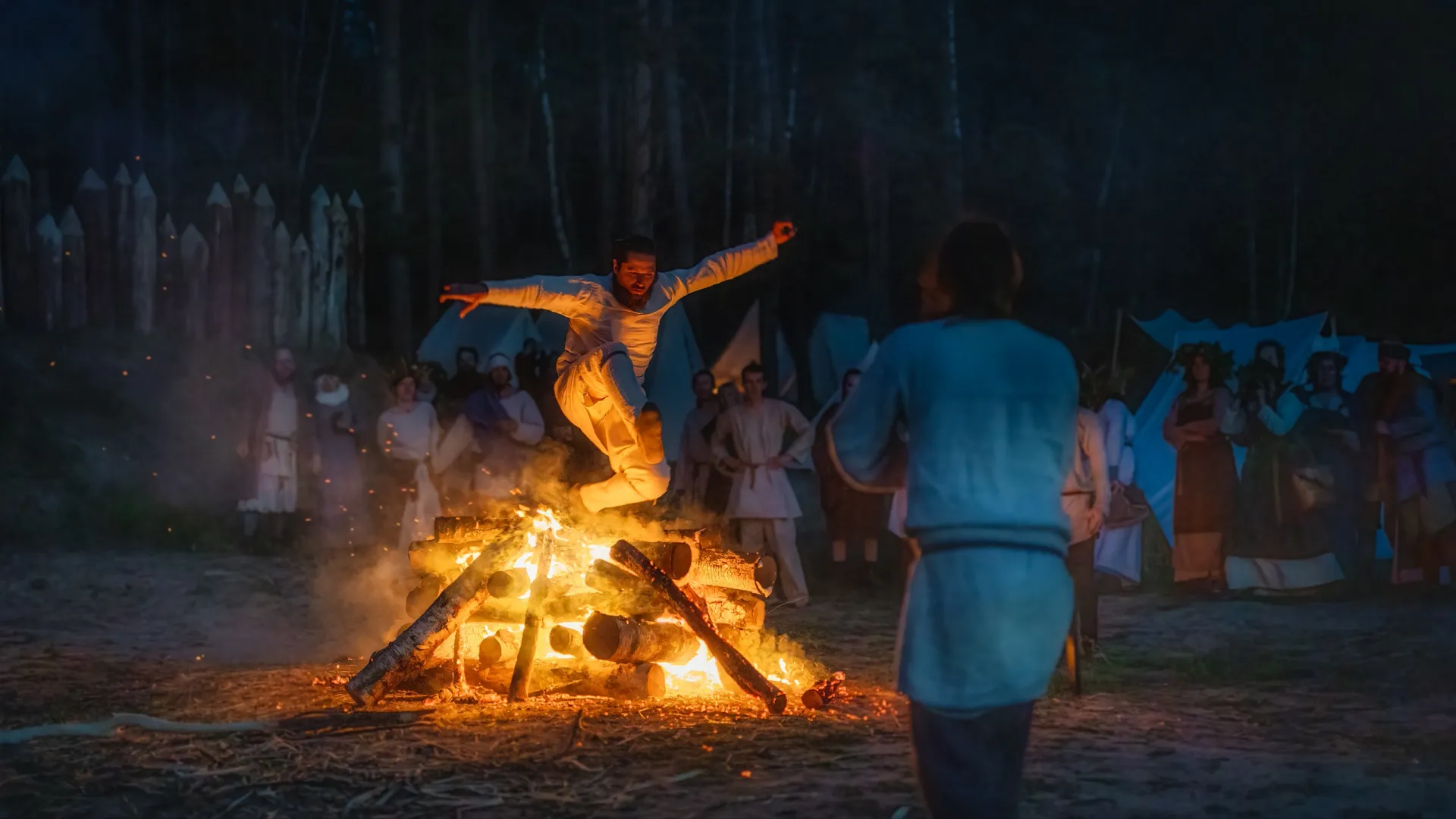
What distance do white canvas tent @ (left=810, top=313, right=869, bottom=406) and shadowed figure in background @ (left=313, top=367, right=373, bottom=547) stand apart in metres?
13.3

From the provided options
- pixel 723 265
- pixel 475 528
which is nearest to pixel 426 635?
pixel 475 528

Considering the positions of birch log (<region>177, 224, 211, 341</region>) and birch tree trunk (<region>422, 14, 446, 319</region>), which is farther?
birch tree trunk (<region>422, 14, 446, 319</region>)

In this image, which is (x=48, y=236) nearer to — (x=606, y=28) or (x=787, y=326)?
(x=787, y=326)

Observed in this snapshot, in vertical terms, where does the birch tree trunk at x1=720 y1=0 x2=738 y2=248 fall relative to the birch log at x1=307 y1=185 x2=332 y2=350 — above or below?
above

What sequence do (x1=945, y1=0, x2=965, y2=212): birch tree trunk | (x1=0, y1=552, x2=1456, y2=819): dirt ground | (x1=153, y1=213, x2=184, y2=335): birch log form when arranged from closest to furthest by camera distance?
(x1=0, y1=552, x2=1456, y2=819): dirt ground
(x1=153, y1=213, x2=184, y2=335): birch log
(x1=945, y1=0, x2=965, y2=212): birch tree trunk

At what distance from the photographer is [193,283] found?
14.5 metres

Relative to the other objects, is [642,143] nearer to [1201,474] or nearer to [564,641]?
[1201,474]

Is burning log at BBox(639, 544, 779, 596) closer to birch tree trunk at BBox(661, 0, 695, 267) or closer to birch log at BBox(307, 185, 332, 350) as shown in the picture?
birch log at BBox(307, 185, 332, 350)

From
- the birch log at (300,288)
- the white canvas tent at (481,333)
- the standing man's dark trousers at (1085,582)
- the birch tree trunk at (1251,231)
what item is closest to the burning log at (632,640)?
the standing man's dark trousers at (1085,582)

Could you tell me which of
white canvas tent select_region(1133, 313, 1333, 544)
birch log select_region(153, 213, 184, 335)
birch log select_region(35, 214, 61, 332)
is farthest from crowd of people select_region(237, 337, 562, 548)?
white canvas tent select_region(1133, 313, 1333, 544)

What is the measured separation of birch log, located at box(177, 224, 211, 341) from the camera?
14461mm

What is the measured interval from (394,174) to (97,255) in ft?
30.6

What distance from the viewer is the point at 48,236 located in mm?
13672

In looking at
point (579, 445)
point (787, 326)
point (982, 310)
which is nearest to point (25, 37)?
point (787, 326)
